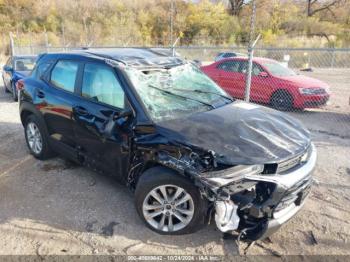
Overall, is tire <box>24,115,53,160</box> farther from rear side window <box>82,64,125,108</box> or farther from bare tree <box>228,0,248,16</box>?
bare tree <box>228,0,248,16</box>

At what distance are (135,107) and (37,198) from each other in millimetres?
1801

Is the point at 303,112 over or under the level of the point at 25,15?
under

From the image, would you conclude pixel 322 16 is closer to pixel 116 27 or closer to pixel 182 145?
pixel 116 27

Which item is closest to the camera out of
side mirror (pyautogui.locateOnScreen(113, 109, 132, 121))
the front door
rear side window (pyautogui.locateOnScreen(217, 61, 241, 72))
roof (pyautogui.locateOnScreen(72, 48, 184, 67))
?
side mirror (pyautogui.locateOnScreen(113, 109, 132, 121))

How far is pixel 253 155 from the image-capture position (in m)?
2.69

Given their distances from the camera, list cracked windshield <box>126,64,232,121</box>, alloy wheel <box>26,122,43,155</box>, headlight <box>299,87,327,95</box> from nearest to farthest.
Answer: cracked windshield <box>126,64,232,121</box> < alloy wheel <box>26,122,43,155</box> < headlight <box>299,87,327,95</box>

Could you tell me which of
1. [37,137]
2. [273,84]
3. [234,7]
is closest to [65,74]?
[37,137]

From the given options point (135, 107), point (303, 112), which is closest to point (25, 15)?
point (303, 112)

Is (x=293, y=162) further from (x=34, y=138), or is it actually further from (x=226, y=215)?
(x=34, y=138)

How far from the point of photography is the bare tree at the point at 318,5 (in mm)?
43969

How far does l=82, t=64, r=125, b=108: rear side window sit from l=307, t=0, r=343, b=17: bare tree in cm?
4808

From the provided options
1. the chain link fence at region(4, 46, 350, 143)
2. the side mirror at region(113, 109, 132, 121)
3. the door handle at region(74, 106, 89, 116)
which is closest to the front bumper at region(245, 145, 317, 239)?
the side mirror at region(113, 109, 132, 121)

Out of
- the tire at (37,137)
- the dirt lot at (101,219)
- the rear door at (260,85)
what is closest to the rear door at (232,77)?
the rear door at (260,85)

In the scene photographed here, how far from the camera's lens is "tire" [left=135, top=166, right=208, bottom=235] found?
2.85 m
